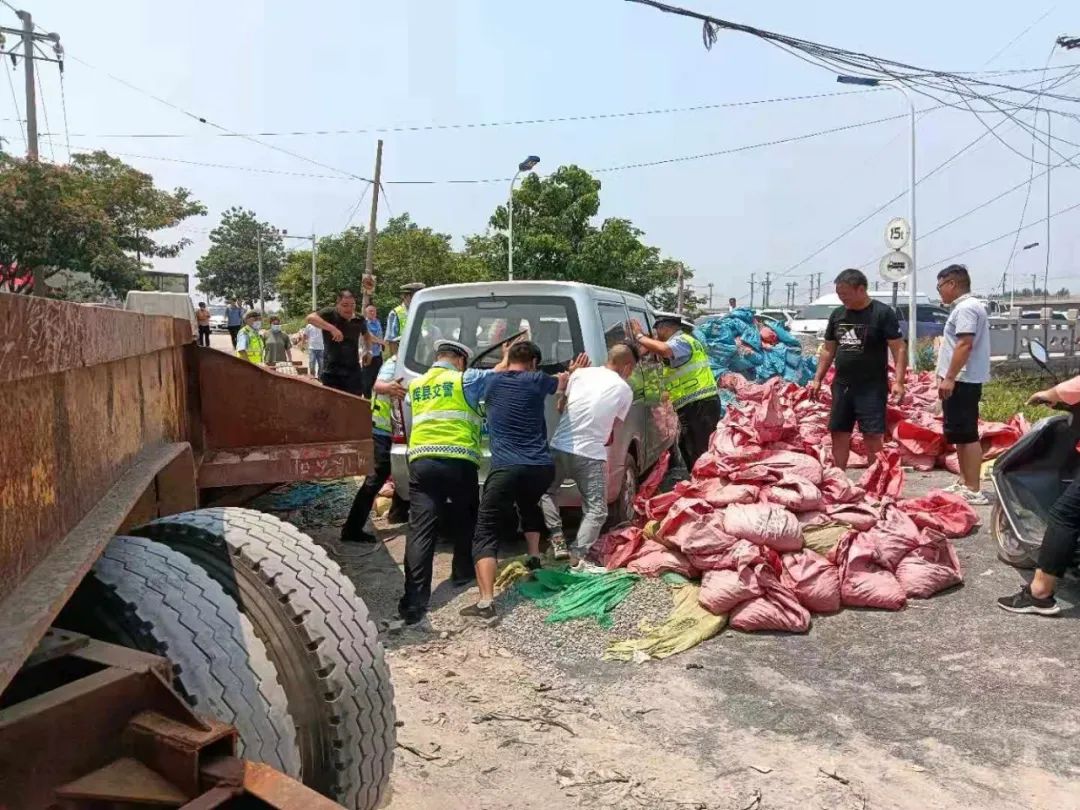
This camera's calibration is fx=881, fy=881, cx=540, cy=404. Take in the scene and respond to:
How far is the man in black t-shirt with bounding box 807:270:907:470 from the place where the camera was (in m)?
6.38

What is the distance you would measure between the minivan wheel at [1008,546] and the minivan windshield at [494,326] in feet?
8.73

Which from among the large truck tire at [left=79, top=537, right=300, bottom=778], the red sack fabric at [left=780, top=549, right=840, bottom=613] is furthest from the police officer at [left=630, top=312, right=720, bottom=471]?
the large truck tire at [left=79, top=537, right=300, bottom=778]

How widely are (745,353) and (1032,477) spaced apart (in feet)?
24.3

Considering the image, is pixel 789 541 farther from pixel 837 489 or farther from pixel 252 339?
pixel 252 339

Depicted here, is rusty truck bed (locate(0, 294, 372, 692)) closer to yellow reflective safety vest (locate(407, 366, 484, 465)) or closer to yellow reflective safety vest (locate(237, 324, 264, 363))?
yellow reflective safety vest (locate(407, 366, 484, 465))

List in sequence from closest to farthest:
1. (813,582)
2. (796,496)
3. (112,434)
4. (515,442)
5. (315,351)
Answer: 1. (112,434)
2. (813,582)
3. (515,442)
4. (796,496)
5. (315,351)

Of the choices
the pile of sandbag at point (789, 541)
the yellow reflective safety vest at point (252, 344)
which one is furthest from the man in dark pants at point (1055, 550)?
the yellow reflective safety vest at point (252, 344)

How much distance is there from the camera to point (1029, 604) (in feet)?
14.4

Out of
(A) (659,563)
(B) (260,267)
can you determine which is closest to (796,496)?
(A) (659,563)

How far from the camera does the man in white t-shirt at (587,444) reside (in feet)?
17.3

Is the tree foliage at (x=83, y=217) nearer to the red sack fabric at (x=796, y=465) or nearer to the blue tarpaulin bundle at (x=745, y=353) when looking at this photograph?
the blue tarpaulin bundle at (x=745, y=353)

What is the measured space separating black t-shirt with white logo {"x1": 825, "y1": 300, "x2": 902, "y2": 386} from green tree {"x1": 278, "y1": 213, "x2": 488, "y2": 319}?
92.2 feet

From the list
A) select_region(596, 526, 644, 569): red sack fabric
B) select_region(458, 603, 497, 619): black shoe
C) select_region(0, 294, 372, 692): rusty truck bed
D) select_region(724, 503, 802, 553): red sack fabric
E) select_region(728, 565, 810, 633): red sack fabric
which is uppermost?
select_region(0, 294, 372, 692): rusty truck bed

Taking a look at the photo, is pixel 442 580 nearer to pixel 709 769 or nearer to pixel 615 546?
pixel 615 546
